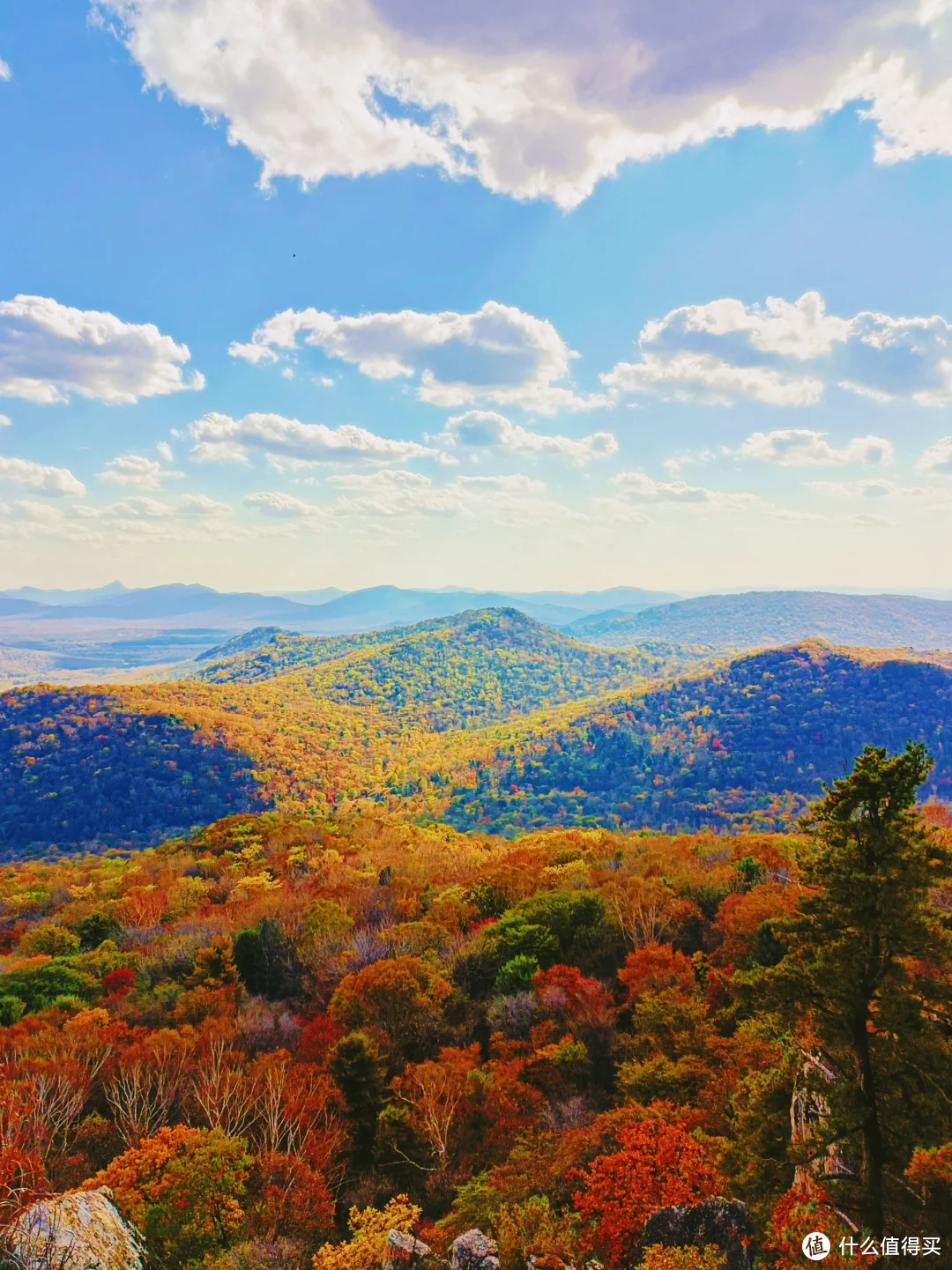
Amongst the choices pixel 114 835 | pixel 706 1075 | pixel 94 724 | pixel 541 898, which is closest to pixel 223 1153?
pixel 706 1075

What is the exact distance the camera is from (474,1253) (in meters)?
15.1

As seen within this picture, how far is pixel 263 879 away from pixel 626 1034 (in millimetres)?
40116

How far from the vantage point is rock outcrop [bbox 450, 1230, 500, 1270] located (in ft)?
48.4

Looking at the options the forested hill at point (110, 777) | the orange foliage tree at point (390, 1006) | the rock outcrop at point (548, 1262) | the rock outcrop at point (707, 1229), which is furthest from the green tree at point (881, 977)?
the forested hill at point (110, 777)

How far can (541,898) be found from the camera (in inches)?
1599

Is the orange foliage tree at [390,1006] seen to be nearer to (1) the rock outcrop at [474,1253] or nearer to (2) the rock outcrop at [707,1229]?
(1) the rock outcrop at [474,1253]

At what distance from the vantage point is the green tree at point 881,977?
13.1 meters

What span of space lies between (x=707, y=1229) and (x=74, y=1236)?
46.8 feet

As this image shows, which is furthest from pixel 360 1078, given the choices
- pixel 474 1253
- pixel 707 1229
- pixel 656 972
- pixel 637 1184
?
pixel 707 1229

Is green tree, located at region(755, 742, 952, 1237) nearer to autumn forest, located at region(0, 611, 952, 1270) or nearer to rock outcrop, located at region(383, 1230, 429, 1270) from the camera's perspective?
autumn forest, located at region(0, 611, 952, 1270)

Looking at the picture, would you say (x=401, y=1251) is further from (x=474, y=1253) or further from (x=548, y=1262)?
(x=548, y=1262)

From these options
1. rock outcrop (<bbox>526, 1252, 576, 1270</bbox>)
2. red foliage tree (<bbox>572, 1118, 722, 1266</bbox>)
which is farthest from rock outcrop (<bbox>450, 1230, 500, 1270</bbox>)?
red foliage tree (<bbox>572, 1118, 722, 1266</bbox>)

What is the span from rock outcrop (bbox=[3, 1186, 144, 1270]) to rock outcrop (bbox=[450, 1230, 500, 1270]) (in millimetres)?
7616

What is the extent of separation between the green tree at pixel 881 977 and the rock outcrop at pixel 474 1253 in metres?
→ 8.37
